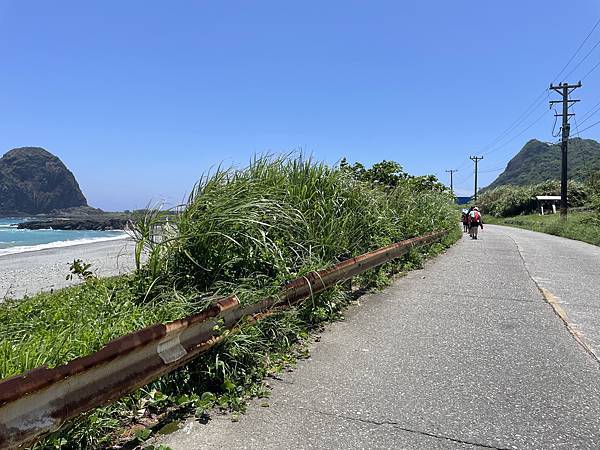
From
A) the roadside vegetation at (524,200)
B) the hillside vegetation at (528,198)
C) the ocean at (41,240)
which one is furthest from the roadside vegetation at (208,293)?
the hillside vegetation at (528,198)

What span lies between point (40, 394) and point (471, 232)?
2314cm

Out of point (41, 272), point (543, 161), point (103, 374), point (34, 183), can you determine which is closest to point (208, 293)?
point (103, 374)

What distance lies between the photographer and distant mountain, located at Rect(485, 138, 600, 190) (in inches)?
4867

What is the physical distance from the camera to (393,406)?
375 centimetres

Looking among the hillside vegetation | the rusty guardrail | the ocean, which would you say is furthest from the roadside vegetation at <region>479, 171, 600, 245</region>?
the rusty guardrail

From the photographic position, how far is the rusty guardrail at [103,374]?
7.55 feet

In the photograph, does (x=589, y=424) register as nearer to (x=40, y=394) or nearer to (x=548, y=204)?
(x=40, y=394)

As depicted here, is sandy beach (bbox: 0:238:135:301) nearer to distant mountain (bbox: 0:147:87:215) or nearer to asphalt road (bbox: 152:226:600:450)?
asphalt road (bbox: 152:226:600:450)

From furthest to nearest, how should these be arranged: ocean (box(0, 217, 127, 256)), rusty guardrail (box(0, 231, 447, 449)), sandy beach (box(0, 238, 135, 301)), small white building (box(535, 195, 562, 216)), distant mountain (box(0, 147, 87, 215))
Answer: distant mountain (box(0, 147, 87, 215)) < small white building (box(535, 195, 562, 216)) < ocean (box(0, 217, 127, 256)) < sandy beach (box(0, 238, 135, 301)) < rusty guardrail (box(0, 231, 447, 449))

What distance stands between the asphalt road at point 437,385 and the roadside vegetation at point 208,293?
31cm

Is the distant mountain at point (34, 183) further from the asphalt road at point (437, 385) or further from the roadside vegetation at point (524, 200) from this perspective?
the asphalt road at point (437, 385)

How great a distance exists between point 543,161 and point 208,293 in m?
167

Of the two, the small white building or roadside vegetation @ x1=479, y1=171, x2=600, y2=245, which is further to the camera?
the small white building

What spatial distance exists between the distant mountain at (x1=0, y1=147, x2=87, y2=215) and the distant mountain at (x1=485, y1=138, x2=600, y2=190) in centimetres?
12111
